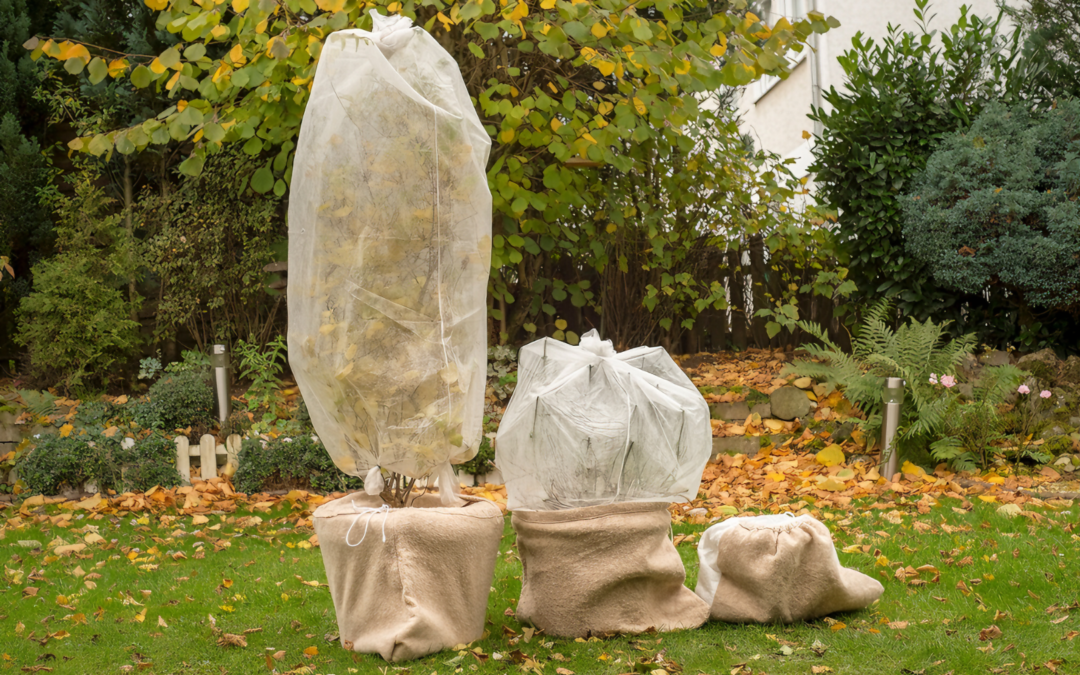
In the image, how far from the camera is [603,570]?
2926 millimetres

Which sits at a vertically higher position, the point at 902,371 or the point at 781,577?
the point at 902,371

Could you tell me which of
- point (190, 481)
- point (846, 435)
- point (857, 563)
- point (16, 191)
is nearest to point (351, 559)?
point (857, 563)

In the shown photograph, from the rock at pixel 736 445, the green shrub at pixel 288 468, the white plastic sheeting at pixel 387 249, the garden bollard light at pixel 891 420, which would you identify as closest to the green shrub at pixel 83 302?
the green shrub at pixel 288 468

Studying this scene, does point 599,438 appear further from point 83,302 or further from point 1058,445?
point 83,302

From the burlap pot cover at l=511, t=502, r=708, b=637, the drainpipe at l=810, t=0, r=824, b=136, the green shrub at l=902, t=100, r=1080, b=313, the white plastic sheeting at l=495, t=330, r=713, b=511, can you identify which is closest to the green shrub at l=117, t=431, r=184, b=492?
the white plastic sheeting at l=495, t=330, r=713, b=511

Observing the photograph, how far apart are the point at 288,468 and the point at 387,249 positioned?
317cm

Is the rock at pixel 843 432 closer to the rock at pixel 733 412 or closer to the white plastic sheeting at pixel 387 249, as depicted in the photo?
the rock at pixel 733 412

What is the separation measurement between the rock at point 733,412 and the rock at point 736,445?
0.49 meters

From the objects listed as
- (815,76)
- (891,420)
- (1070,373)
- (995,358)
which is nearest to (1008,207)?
(995,358)

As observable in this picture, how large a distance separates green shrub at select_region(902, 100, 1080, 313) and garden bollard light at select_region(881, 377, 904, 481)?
1425 millimetres

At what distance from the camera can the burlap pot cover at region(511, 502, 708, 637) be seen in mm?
2930

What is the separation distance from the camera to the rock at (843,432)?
236 inches

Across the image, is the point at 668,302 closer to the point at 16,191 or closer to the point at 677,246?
the point at 677,246

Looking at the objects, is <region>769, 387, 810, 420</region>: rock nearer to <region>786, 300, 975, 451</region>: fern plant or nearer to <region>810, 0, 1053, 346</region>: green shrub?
<region>786, 300, 975, 451</region>: fern plant
